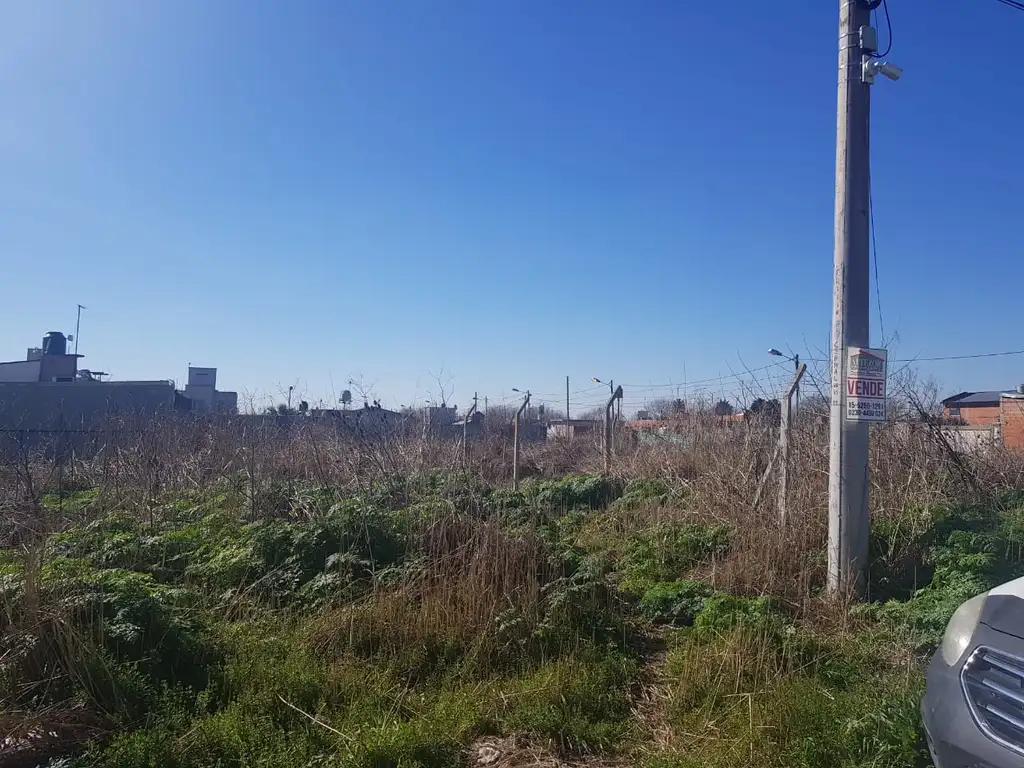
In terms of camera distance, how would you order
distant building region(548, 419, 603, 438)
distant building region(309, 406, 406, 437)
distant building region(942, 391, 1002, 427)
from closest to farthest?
distant building region(309, 406, 406, 437) < distant building region(548, 419, 603, 438) < distant building region(942, 391, 1002, 427)

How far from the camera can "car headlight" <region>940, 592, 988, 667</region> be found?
2.74 metres

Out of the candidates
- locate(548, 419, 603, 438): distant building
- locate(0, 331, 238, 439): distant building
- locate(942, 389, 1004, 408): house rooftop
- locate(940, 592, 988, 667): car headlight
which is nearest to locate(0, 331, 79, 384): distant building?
locate(0, 331, 238, 439): distant building

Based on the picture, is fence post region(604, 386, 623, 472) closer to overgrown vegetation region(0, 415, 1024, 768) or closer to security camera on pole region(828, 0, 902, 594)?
overgrown vegetation region(0, 415, 1024, 768)

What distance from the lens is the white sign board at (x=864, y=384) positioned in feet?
18.5

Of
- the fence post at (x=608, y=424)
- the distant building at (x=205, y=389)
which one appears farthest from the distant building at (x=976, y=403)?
the distant building at (x=205, y=389)

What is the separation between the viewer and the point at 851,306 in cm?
575

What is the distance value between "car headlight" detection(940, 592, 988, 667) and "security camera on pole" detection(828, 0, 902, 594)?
280 cm

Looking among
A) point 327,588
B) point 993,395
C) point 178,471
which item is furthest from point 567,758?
point 993,395

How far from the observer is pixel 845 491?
223 inches

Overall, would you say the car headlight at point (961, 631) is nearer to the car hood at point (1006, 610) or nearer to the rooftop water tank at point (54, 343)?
the car hood at point (1006, 610)

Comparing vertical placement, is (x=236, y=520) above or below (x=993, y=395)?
below

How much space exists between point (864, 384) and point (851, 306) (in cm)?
65

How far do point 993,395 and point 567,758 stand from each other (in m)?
40.4

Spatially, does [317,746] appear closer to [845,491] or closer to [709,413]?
[845,491]
